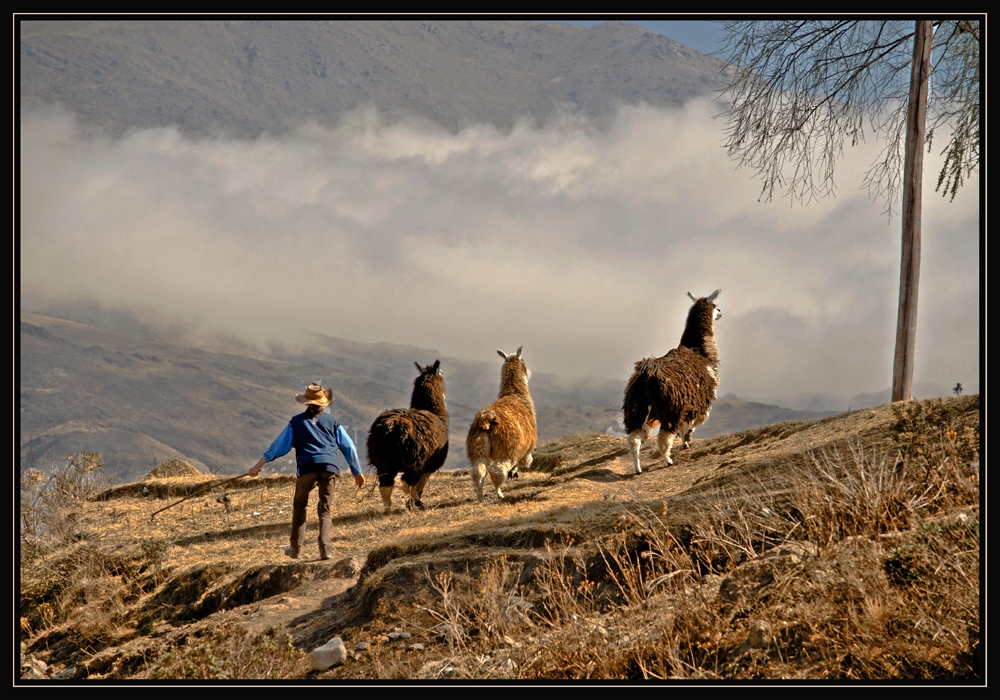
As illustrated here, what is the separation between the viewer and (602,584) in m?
6.94

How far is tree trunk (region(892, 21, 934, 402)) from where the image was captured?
42.0 ft

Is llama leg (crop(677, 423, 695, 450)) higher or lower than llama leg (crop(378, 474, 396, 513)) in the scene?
higher

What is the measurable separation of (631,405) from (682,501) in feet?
16.9

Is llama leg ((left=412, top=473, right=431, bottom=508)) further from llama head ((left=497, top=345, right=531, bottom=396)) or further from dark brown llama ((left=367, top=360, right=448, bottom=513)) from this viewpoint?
llama head ((left=497, top=345, right=531, bottom=396))

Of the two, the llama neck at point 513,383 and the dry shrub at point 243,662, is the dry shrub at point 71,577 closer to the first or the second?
the dry shrub at point 243,662

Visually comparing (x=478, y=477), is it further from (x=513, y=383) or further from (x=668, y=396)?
(x=668, y=396)

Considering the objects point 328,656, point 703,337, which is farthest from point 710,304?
point 328,656

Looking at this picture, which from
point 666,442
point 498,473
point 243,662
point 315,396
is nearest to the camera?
point 243,662

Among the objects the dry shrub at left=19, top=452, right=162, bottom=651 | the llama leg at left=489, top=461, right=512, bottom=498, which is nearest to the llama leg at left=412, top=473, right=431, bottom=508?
the llama leg at left=489, top=461, right=512, bottom=498

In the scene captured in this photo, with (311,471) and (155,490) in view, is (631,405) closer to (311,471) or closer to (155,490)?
(311,471)

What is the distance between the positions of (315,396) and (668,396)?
596 cm

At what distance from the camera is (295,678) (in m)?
6.47

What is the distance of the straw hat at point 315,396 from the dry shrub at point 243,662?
11.6 feet

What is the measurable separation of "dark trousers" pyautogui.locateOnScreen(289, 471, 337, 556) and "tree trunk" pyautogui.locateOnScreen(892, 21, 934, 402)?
9.23m
